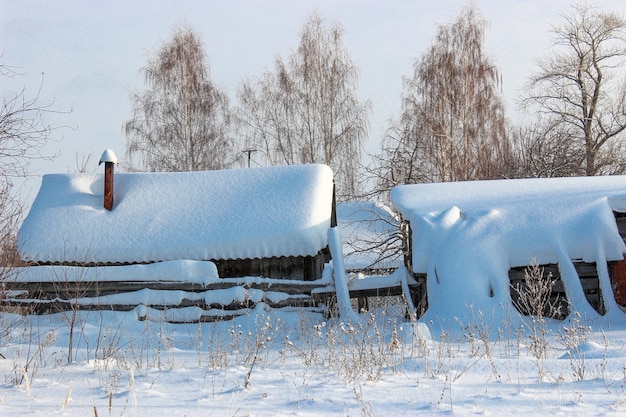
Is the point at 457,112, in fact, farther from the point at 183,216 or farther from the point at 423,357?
the point at 423,357

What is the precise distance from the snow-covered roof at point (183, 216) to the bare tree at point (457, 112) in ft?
24.7

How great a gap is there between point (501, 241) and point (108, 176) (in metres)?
8.60

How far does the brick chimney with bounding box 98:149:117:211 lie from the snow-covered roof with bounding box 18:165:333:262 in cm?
21

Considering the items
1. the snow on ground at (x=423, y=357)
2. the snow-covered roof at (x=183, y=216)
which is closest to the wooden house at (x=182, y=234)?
the snow-covered roof at (x=183, y=216)

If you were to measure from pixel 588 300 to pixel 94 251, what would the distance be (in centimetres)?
893

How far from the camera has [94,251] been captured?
44.9ft

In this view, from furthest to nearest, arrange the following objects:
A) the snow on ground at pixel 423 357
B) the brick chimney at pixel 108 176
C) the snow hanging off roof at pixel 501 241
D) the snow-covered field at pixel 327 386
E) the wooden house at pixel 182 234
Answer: the brick chimney at pixel 108 176
the wooden house at pixel 182 234
the snow hanging off roof at pixel 501 241
the snow on ground at pixel 423 357
the snow-covered field at pixel 327 386

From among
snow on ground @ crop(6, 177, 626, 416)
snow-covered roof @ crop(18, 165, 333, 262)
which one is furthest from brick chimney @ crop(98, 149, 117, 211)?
snow on ground @ crop(6, 177, 626, 416)

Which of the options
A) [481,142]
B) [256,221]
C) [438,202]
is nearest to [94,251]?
[256,221]

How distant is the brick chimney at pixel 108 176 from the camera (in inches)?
595

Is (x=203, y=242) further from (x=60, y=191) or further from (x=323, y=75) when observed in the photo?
(x=323, y=75)

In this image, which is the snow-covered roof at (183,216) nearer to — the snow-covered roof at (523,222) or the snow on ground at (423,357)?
the snow on ground at (423,357)

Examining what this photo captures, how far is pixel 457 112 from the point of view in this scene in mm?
22453

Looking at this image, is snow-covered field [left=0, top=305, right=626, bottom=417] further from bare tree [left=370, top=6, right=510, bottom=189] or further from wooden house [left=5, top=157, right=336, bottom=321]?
bare tree [left=370, top=6, right=510, bottom=189]
